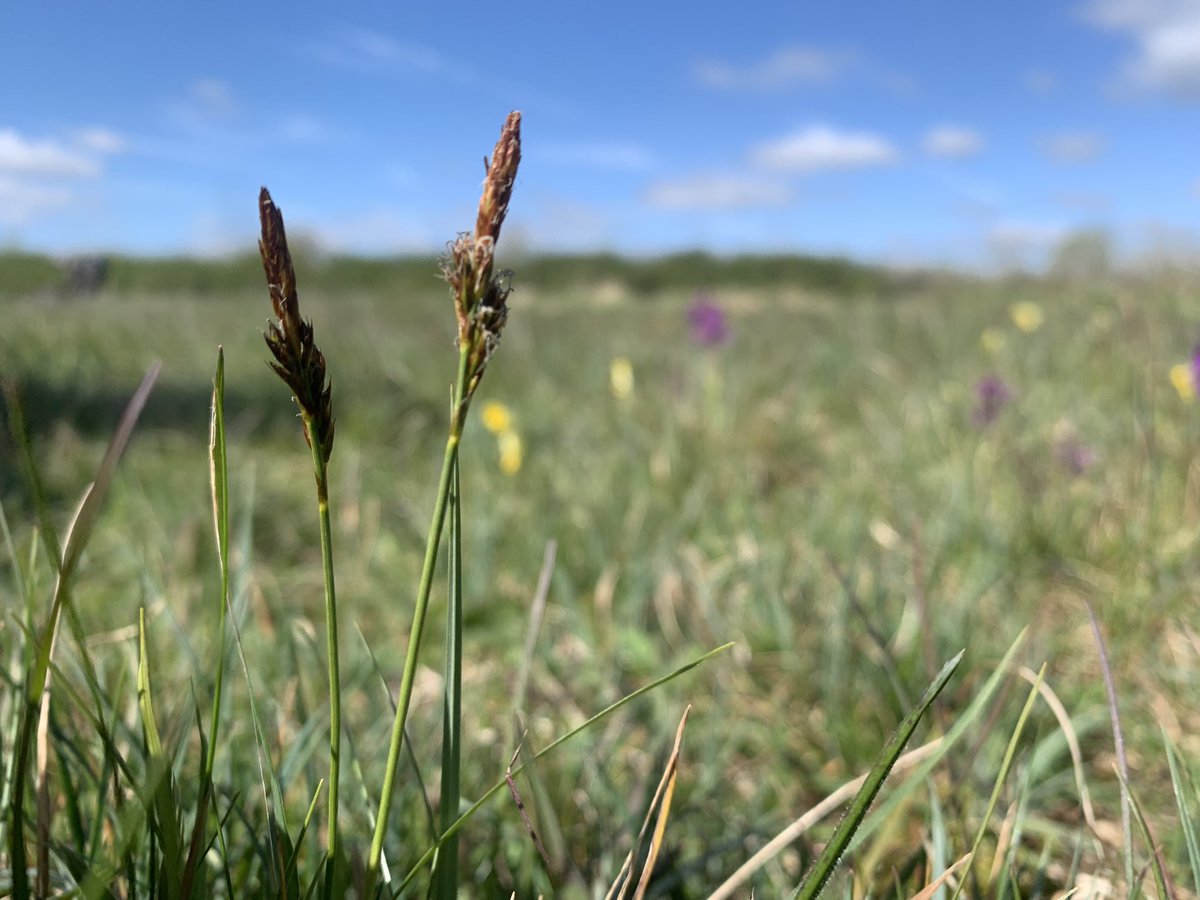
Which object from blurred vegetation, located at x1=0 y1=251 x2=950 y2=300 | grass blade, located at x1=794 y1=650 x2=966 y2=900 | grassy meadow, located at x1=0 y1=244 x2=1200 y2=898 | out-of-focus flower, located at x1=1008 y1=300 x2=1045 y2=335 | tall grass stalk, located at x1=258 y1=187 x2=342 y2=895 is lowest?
grassy meadow, located at x1=0 y1=244 x2=1200 y2=898

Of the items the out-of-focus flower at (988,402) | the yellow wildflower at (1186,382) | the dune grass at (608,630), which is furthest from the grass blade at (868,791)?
the out-of-focus flower at (988,402)

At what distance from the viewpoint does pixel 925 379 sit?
418 cm

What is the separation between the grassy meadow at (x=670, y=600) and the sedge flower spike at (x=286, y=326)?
0.78 feet

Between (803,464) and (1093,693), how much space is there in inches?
72.3

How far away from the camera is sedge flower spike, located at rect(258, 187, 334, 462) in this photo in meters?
0.41

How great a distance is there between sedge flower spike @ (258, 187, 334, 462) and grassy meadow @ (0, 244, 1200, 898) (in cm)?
24

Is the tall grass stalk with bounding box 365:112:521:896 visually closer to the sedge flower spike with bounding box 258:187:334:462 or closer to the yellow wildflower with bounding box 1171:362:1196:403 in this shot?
the sedge flower spike with bounding box 258:187:334:462

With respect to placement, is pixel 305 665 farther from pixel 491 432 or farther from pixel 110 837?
pixel 491 432

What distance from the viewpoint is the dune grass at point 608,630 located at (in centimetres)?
62

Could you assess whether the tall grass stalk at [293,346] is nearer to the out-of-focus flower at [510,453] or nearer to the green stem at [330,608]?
the green stem at [330,608]

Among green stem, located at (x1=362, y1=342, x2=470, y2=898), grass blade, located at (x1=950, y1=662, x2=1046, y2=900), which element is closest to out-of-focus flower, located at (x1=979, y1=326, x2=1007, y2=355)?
grass blade, located at (x1=950, y1=662, x2=1046, y2=900)

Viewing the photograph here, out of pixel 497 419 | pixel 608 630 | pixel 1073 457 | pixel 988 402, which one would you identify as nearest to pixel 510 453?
pixel 497 419

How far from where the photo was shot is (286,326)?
1.37 feet

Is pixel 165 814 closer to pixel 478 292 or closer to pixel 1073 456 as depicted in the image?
pixel 478 292
